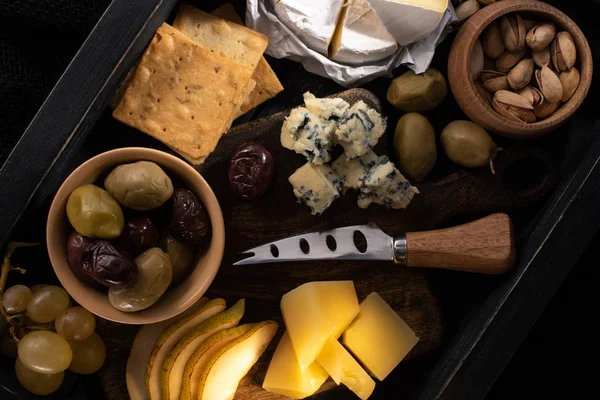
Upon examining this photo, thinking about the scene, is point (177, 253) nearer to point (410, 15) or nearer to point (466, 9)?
point (410, 15)

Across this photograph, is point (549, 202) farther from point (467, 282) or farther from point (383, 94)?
point (383, 94)

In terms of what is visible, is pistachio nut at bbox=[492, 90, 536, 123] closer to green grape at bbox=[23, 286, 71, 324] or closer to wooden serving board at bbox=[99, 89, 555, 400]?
wooden serving board at bbox=[99, 89, 555, 400]

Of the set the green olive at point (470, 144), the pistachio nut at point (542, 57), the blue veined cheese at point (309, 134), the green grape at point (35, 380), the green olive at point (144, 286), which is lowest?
the green grape at point (35, 380)

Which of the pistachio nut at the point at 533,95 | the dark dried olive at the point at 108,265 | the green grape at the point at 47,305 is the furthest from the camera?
the pistachio nut at the point at 533,95

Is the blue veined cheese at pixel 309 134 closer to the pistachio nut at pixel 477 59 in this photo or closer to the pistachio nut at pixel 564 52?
the pistachio nut at pixel 477 59

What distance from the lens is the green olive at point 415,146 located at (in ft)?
3.74

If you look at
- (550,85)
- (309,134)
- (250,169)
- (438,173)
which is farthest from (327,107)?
(550,85)

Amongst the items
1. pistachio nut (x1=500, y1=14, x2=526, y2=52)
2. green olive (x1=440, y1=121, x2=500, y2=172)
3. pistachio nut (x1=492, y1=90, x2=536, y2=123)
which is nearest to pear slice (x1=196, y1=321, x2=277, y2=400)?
green olive (x1=440, y1=121, x2=500, y2=172)

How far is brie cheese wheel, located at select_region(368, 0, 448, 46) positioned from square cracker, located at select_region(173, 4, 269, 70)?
222 mm

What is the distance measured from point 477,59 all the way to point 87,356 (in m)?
0.88

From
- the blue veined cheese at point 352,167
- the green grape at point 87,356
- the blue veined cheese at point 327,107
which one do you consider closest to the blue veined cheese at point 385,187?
the blue veined cheese at point 352,167

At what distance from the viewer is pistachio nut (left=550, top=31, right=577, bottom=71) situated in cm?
109

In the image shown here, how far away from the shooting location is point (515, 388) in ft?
4.40

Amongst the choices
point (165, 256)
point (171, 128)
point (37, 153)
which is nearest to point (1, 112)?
point (37, 153)
